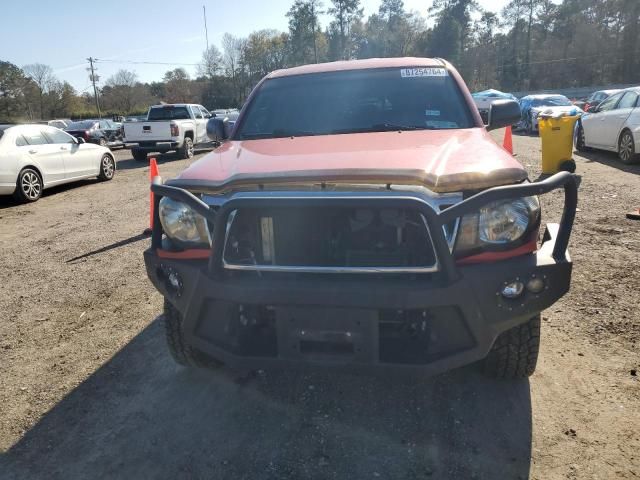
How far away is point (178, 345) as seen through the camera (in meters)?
2.99

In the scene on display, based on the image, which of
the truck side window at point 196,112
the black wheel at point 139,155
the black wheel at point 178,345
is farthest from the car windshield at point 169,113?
the black wheel at point 178,345

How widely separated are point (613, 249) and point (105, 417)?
4929 mm

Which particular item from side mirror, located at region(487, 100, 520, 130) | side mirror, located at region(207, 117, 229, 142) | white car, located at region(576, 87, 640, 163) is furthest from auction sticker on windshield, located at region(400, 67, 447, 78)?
white car, located at region(576, 87, 640, 163)

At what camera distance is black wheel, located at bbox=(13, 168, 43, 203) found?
9.68 meters

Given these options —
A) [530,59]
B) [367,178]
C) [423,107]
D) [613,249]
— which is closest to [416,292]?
[367,178]

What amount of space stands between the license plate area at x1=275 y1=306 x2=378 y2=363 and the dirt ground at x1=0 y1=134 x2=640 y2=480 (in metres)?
0.41

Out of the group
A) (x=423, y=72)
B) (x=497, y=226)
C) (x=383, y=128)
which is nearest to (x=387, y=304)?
(x=497, y=226)

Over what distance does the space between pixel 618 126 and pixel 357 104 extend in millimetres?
9133

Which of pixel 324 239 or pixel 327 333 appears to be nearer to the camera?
pixel 327 333

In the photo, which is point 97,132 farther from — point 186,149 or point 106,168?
point 106,168

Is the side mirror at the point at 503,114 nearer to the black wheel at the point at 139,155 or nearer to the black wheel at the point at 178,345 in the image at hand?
the black wheel at the point at 178,345

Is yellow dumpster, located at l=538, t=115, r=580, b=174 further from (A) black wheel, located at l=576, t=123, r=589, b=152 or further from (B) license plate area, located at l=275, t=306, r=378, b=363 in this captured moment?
(B) license plate area, located at l=275, t=306, r=378, b=363

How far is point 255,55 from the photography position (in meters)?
70.6

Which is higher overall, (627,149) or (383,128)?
(383,128)
